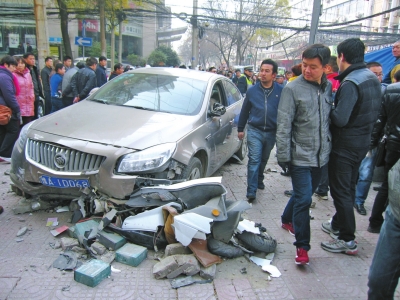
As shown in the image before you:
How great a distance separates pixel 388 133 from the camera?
3.69 metres

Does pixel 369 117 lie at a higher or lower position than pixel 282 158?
higher

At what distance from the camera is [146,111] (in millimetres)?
4125

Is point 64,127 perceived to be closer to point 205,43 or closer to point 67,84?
point 67,84

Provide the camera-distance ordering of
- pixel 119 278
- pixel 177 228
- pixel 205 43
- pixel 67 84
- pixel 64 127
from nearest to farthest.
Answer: pixel 119 278 < pixel 177 228 < pixel 64 127 < pixel 67 84 < pixel 205 43

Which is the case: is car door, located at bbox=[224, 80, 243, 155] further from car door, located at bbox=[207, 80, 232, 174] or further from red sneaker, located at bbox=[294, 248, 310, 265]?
red sneaker, located at bbox=[294, 248, 310, 265]

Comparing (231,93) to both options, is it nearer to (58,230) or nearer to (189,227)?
(189,227)

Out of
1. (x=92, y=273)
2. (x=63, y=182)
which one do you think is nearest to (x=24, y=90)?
(x=63, y=182)

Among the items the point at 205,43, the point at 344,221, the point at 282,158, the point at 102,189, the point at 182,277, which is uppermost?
the point at 205,43

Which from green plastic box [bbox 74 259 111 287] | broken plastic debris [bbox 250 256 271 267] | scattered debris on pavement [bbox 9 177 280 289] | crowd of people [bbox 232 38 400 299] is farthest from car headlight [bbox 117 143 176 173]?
broken plastic debris [bbox 250 256 271 267]

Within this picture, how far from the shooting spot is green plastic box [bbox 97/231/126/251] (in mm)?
3035

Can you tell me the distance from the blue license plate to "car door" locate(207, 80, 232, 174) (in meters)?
1.76

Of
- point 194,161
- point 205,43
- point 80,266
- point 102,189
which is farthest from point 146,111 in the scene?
point 205,43

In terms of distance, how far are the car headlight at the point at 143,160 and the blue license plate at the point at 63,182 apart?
387 mm

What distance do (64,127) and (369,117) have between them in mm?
3036
